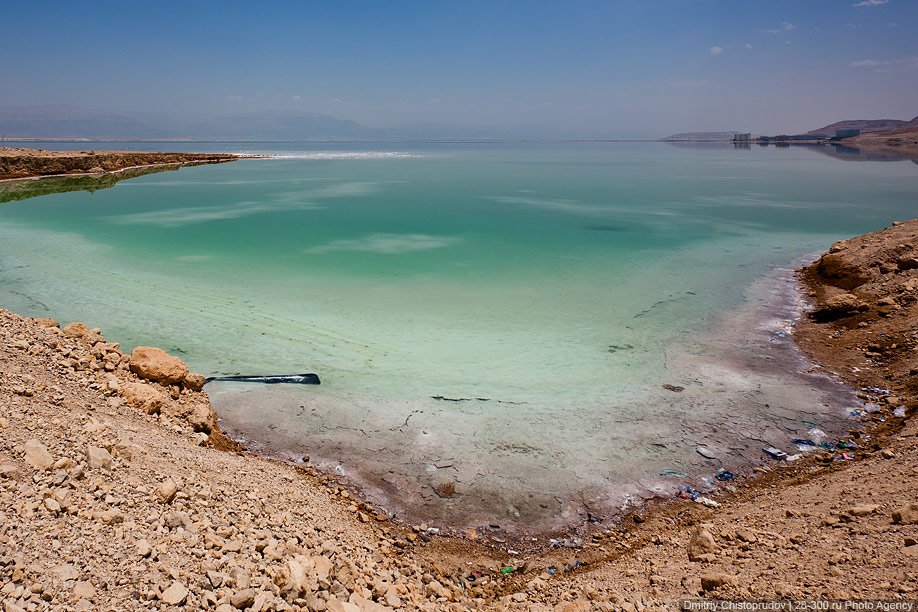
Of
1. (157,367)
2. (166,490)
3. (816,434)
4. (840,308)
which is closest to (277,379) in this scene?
(157,367)

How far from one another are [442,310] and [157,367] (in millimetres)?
6487

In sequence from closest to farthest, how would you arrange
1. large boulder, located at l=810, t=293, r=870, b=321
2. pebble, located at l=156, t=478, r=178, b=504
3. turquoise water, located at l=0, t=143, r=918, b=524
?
pebble, located at l=156, t=478, r=178, b=504
turquoise water, located at l=0, t=143, r=918, b=524
large boulder, located at l=810, t=293, r=870, b=321

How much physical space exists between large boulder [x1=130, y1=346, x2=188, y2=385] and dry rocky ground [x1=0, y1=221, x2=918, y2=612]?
0.03 m

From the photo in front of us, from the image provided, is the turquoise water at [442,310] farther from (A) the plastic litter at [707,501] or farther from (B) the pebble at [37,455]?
(B) the pebble at [37,455]

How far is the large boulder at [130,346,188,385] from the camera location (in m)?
7.27

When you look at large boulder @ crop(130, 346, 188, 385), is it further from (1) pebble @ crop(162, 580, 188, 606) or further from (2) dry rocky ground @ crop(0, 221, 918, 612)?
(1) pebble @ crop(162, 580, 188, 606)

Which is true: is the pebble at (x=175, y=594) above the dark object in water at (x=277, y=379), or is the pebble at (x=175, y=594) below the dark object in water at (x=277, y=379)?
above

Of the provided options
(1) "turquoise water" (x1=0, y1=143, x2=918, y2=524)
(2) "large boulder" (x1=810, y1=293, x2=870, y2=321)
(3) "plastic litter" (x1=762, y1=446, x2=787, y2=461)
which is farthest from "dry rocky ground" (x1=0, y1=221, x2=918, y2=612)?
(2) "large boulder" (x1=810, y1=293, x2=870, y2=321)

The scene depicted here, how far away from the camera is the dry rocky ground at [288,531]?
3.68 metres

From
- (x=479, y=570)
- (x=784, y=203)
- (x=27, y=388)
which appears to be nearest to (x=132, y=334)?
(x=27, y=388)

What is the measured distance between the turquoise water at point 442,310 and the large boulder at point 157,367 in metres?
0.82

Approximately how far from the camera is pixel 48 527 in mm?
3729

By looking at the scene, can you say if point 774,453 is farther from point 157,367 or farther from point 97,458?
point 157,367

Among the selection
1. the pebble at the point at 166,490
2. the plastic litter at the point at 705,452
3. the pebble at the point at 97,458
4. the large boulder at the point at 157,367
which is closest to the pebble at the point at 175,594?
the pebble at the point at 166,490
